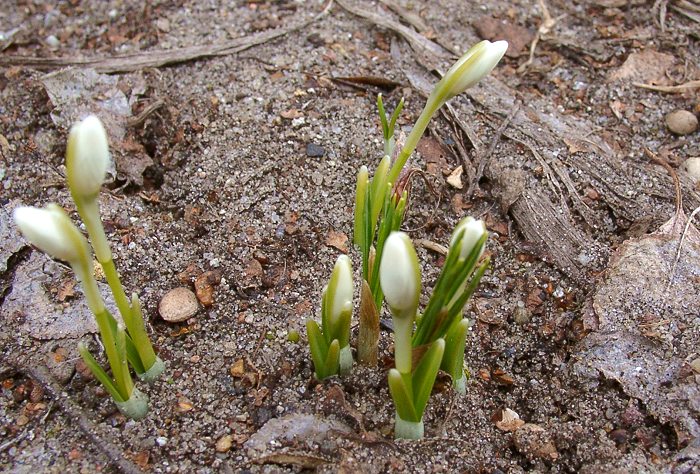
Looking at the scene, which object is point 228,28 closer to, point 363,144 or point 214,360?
point 363,144

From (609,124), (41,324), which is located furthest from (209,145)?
(609,124)

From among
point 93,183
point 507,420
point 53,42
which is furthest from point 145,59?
point 507,420

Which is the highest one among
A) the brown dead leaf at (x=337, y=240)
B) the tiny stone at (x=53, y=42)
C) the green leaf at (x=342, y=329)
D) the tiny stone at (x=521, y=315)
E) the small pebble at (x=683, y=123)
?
the tiny stone at (x=53, y=42)

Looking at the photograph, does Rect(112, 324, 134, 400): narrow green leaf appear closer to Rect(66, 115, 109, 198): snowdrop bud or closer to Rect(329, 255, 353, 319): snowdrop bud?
Rect(66, 115, 109, 198): snowdrop bud

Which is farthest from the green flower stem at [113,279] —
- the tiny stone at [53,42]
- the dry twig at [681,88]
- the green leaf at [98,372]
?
the dry twig at [681,88]

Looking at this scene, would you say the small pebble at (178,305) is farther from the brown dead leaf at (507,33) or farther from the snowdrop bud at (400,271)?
the brown dead leaf at (507,33)

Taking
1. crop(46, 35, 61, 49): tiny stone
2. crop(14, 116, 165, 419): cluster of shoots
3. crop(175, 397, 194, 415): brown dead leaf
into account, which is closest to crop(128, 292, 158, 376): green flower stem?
crop(14, 116, 165, 419): cluster of shoots

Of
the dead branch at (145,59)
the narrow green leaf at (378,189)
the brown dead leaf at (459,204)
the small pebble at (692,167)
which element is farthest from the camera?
the dead branch at (145,59)
